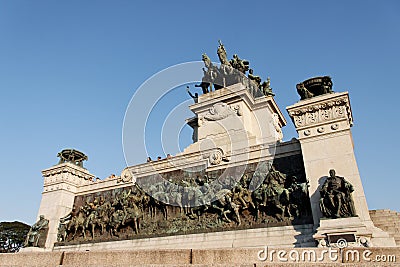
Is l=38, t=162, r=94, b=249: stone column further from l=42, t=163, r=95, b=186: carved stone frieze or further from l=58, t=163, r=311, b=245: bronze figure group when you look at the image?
l=58, t=163, r=311, b=245: bronze figure group

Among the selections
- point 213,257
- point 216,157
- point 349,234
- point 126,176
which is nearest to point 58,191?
point 126,176

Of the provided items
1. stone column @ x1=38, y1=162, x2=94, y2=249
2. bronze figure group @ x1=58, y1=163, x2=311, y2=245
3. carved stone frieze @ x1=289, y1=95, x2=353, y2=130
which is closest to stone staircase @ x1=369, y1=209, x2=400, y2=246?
bronze figure group @ x1=58, y1=163, x2=311, y2=245

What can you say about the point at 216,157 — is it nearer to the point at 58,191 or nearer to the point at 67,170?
the point at 67,170

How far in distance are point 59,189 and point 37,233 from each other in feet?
9.23

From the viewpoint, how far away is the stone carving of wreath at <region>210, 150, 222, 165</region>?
52.3ft

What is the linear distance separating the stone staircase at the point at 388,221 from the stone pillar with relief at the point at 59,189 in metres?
17.1

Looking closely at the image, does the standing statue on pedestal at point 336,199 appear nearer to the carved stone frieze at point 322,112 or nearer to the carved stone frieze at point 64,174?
the carved stone frieze at point 322,112

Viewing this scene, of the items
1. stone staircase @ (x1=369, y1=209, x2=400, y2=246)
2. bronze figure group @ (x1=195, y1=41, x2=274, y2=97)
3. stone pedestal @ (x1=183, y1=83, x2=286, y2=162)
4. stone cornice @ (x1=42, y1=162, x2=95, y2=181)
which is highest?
bronze figure group @ (x1=195, y1=41, x2=274, y2=97)

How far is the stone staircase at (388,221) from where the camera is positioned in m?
11.4

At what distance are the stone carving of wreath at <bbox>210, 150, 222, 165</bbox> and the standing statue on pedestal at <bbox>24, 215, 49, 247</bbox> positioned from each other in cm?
1112

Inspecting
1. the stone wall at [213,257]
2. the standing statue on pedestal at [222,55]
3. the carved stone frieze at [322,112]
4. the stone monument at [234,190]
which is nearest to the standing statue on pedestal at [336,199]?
the stone monument at [234,190]

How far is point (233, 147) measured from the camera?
18.3 m

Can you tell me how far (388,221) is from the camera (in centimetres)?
1173

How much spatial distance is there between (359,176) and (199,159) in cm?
779
